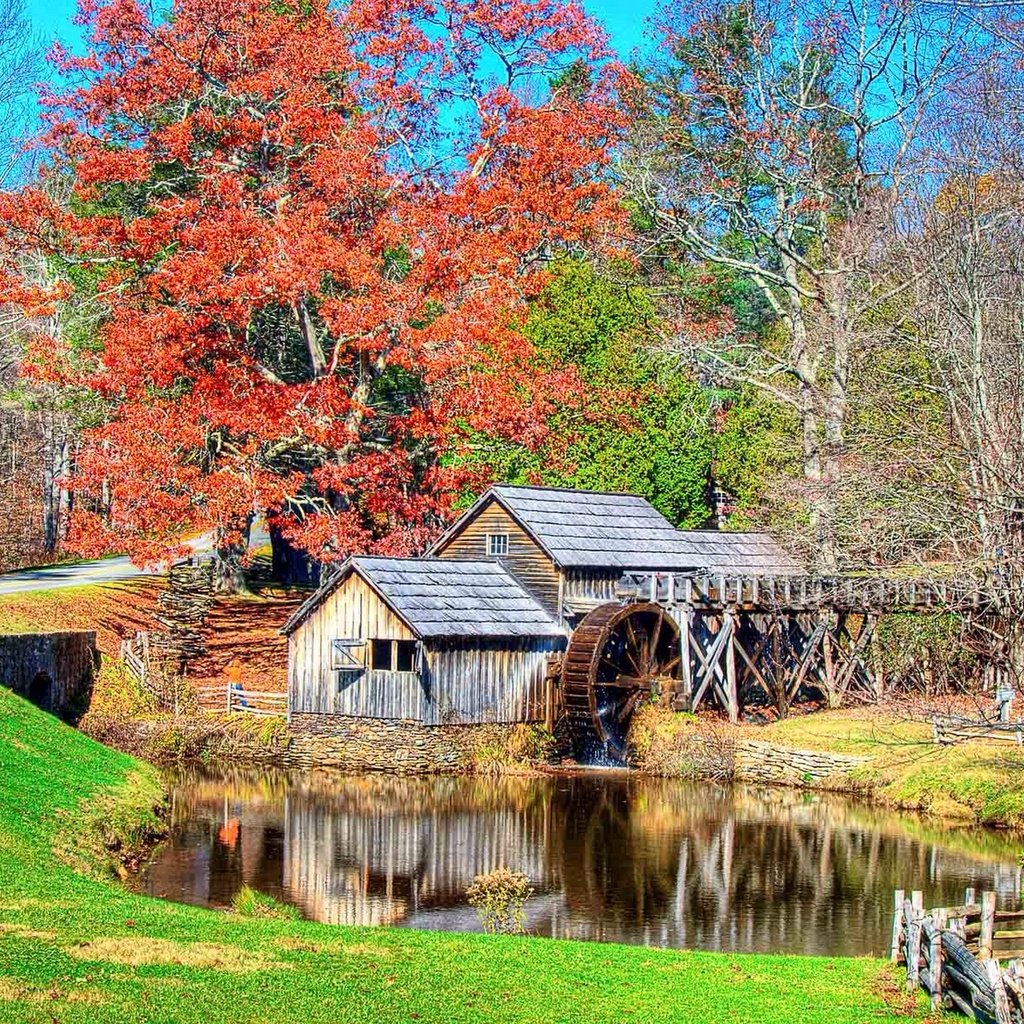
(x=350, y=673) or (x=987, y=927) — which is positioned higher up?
(x=350, y=673)

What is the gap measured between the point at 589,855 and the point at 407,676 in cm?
968

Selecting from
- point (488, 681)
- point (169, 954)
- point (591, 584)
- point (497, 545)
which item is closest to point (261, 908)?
point (169, 954)

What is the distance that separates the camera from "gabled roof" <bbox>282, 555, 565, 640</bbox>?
3381cm

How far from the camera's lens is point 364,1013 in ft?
45.0

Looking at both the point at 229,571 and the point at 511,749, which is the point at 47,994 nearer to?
the point at 511,749

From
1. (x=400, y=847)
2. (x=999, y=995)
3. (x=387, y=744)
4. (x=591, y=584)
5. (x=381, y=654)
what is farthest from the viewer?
(x=591, y=584)

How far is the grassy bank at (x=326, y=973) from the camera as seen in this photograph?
44.2 feet

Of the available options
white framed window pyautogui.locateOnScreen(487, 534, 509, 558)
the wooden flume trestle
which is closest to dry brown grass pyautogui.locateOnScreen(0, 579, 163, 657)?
white framed window pyautogui.locateOnScreen(487, 534, 509, 558)

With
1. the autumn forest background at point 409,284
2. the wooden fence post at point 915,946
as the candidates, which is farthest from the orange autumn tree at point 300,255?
the wooden fence post at point 915,946

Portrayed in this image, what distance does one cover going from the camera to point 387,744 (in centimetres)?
3344

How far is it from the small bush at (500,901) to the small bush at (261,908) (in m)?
2.61

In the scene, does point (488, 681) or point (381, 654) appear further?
point (381, 654)

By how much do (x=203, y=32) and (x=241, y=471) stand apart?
41.3 feet

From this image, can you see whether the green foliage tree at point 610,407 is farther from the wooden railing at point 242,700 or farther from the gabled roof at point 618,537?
the wooden railing at point 242,700
